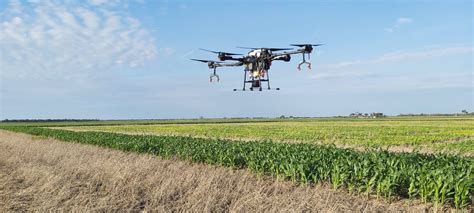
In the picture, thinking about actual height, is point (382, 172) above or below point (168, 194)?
above

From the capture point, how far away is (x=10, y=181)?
553 inches

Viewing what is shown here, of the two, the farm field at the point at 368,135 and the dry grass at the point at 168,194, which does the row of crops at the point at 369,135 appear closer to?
the farm field at the point at 368,135

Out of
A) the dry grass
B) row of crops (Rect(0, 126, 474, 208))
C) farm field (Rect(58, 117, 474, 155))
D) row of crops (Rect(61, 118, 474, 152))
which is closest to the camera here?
the dry grass

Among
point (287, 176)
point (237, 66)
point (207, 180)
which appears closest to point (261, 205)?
point (207, 180)

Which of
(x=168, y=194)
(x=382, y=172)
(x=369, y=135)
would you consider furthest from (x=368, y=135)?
(x=168, y=194)

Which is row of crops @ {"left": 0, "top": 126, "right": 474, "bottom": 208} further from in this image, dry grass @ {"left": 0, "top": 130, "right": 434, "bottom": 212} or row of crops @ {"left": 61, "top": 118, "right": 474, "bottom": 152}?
row of crops @ {"left": 61, "top": 118, "right": 474, "bottom": 152}

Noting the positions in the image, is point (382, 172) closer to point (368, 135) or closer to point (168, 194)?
point (168, 194)

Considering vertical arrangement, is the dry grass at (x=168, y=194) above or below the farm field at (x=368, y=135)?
below

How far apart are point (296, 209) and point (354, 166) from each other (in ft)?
11.7

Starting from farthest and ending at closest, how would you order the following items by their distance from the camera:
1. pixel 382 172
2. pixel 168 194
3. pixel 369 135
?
pixel 369 135 < pixel 382 172 < pixel 168 194

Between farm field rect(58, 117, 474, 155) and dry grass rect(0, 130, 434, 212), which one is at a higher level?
farm field rect(58, 117, 474, 155)

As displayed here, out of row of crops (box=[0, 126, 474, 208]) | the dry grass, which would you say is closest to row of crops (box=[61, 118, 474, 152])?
row of crops (box=[0, 126, 474, 208])

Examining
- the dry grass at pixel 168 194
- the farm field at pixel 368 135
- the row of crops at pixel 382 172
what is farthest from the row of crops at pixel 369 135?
the dry grass at pixel 168 194

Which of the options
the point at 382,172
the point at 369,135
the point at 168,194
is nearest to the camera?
the point at 168,194
